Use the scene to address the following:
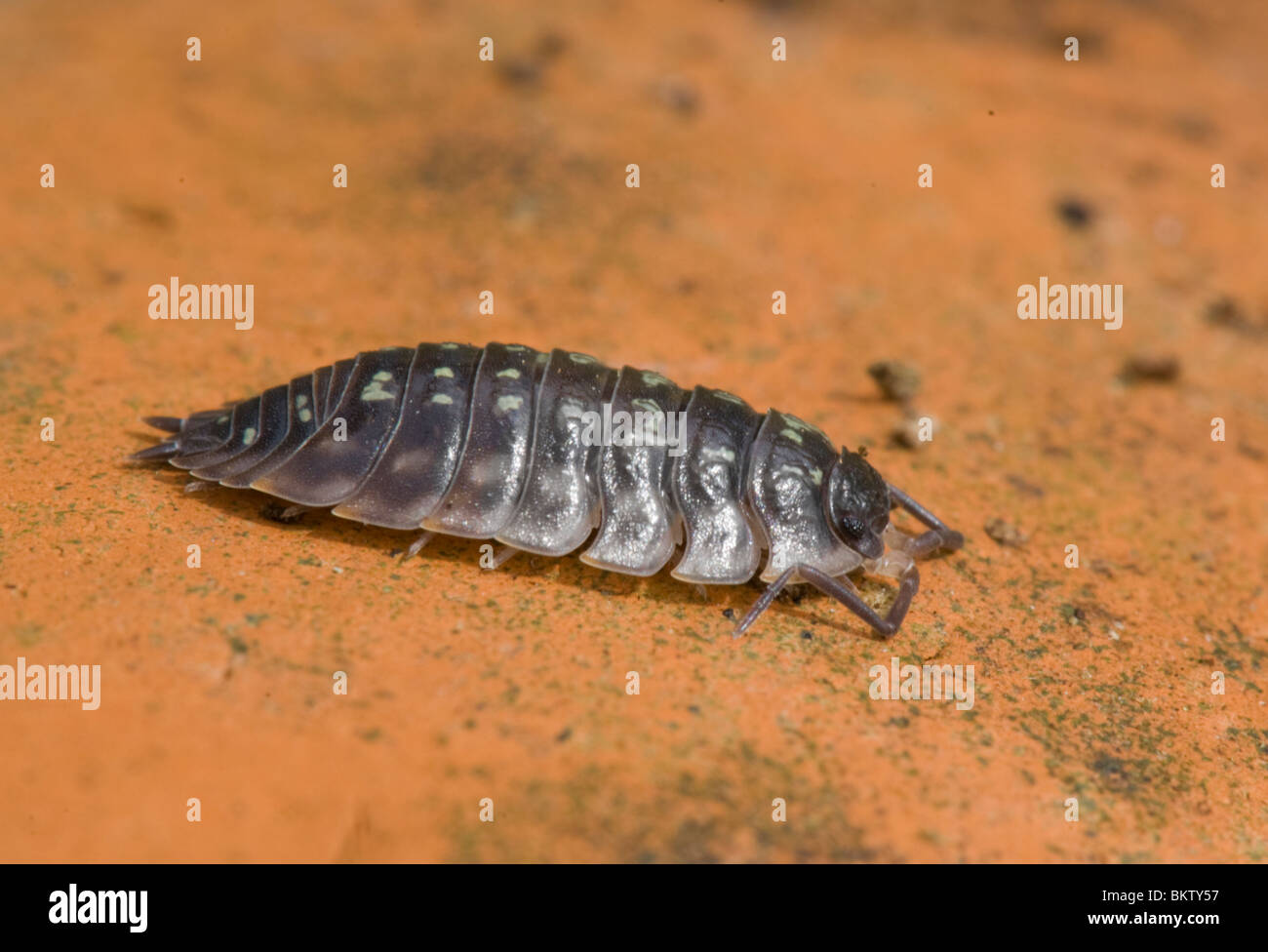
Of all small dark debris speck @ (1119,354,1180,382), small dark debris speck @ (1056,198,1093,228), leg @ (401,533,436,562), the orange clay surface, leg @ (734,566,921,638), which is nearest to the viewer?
the orange clay surface

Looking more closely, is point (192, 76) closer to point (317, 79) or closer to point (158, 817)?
point (317, 79)

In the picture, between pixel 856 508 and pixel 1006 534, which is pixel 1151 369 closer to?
pixel 1006 534

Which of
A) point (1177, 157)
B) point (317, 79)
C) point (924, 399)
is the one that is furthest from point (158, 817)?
point (1177, 157)

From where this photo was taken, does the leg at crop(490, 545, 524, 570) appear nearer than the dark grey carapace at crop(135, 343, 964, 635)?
No

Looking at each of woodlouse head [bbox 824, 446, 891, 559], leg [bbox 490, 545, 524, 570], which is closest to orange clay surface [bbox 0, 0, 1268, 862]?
leg [bbox 490, 545, 524, 570]

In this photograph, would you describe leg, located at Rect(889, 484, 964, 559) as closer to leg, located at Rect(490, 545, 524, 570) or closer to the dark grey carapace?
the dark grey carapace

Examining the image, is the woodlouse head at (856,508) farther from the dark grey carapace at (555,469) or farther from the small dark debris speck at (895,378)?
the small dark debris speck at (895,378)
